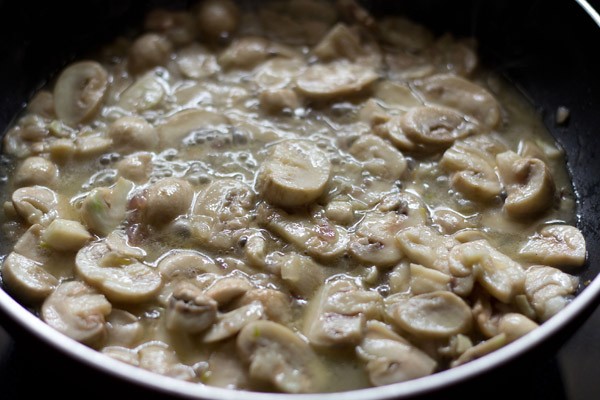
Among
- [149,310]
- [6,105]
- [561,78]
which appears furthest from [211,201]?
[561,78]

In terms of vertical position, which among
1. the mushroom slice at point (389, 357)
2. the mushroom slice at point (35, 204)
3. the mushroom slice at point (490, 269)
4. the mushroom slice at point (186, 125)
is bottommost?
the mushroom slice at point (389, 357)

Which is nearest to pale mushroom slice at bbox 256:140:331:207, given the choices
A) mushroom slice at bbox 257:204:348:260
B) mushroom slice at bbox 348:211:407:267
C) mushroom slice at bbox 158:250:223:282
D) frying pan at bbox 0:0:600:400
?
mushroom slice at bbox 257:204:348:260

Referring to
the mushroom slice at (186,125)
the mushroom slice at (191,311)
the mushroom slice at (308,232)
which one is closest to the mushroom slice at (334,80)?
the mushroom slice at (186,125)

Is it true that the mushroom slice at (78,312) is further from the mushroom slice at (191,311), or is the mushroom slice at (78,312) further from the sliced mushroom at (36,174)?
the sliced mushroom at (36,174)

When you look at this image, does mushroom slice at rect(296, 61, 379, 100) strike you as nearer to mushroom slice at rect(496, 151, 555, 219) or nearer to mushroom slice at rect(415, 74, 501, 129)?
mushroom slice at rect(415, 74, 501, 129)

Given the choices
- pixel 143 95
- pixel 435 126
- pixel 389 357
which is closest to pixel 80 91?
pixel 143 95

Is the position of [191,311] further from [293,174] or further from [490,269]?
[490,269]

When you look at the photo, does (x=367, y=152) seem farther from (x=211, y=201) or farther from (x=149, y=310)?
(x=149, y=310)
